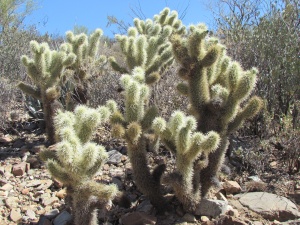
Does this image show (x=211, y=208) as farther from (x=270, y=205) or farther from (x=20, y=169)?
(x=20, y=169)

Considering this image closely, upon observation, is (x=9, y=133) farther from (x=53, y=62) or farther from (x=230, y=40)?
(x=230, y=40)

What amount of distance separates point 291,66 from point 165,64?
6.84ft

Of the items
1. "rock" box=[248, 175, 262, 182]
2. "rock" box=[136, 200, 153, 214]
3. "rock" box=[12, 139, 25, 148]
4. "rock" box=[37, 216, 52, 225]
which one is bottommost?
"rock" box=[37, 216, 52, 225]

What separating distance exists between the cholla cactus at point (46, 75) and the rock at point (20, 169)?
25.5 inches

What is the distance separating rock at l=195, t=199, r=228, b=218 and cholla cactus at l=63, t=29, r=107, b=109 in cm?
287

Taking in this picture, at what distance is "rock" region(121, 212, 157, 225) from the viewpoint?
3.45 metres

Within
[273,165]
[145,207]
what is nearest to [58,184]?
[145,207]

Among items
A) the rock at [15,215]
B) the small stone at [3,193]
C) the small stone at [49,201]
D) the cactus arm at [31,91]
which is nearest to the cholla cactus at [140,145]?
the small stone at [49,201]

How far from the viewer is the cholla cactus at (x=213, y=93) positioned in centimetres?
369

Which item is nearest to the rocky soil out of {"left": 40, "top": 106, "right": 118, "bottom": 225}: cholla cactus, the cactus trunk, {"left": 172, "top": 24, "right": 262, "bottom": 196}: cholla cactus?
the cactus trunk

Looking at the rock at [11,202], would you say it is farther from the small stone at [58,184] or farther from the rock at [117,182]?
the rock at [117,182]

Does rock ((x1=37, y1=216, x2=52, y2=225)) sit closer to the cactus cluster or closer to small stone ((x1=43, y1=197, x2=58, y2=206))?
small stone ((x1=43, y1=197, x2=58, y2=206))

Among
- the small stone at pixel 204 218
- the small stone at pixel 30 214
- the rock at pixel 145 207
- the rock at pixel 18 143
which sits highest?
the rock at pixel 18 143

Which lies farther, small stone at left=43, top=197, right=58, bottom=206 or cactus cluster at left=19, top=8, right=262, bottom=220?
small stone at left=43, top=197, right=58, bottom=206
